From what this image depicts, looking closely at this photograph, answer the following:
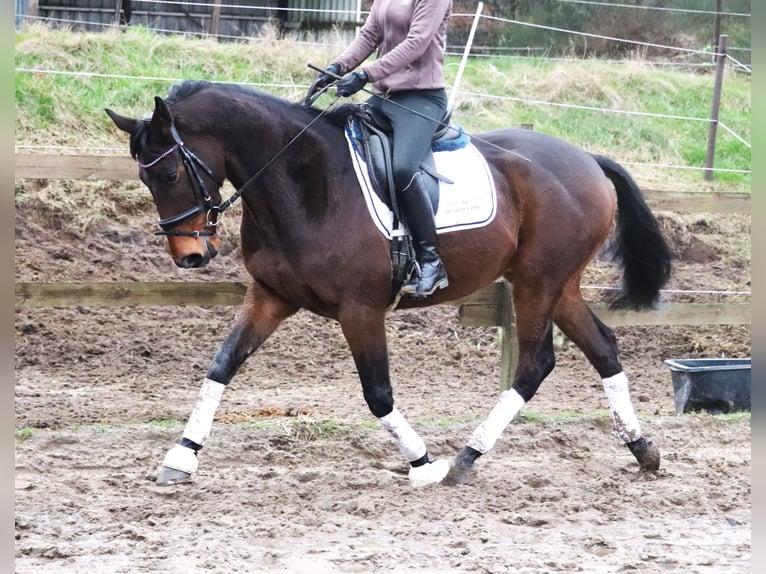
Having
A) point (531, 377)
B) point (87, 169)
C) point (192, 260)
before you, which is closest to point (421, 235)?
point (531, 377)

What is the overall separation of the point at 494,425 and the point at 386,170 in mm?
1578

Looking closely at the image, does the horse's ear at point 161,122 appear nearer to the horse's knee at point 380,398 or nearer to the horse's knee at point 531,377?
the horse's knee at point 380,398

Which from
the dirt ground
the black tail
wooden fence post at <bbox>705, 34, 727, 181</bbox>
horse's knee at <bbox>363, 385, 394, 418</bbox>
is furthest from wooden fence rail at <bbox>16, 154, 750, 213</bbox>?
wooden fence post at <bbox>705, 34, 727, 181</bbox>

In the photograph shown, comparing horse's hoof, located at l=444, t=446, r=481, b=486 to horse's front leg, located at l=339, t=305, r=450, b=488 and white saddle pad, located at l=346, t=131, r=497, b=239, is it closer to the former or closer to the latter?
horse's front leg, located at l=339, t=305, r=450, b=488

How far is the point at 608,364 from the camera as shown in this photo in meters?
6.01

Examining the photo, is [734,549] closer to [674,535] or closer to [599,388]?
[674,535]

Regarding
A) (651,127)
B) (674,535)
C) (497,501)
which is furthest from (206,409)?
(651,127)

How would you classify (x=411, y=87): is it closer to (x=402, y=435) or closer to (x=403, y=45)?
(x=403, y=45)

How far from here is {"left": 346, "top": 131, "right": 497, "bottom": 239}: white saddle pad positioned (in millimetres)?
5539

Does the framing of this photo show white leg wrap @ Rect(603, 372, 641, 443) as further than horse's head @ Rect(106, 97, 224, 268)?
Yes

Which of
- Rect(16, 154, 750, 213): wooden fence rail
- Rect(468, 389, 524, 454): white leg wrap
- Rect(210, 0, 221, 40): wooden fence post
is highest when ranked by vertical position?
Rect(210, 0, 221, 40): wooden fence post

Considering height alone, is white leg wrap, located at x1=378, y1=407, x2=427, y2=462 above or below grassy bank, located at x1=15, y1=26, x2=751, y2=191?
below

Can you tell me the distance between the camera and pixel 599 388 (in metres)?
8.35

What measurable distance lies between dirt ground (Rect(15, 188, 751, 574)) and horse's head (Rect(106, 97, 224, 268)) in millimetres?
1336
